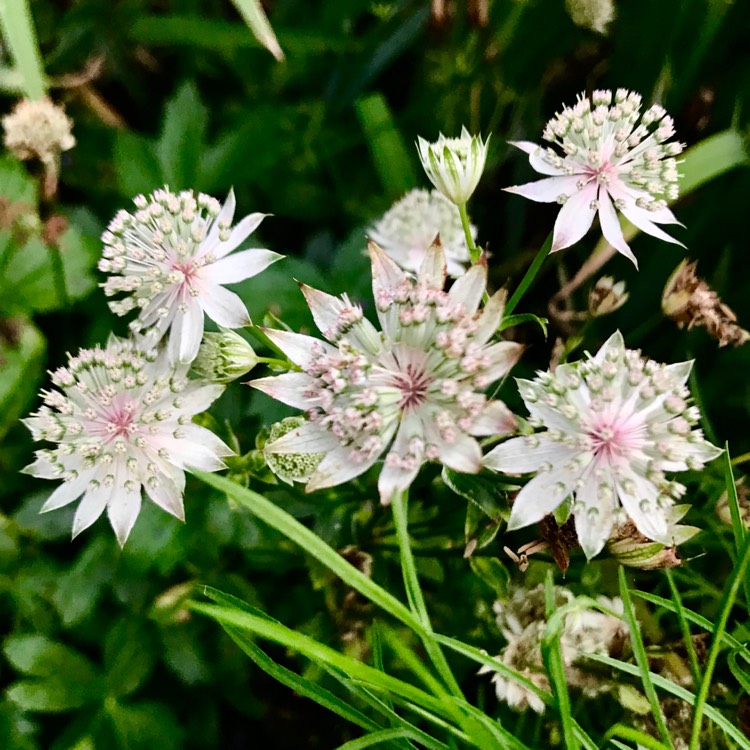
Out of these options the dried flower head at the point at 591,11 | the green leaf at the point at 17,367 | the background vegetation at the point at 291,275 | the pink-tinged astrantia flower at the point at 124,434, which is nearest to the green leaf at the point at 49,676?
the background vegetation at the point at 291,275

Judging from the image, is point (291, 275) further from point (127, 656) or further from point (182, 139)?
point (127, 656)

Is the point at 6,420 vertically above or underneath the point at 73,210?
underneath

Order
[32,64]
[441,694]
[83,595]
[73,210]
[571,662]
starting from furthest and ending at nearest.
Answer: [73,210], [83,595], [32,64], [571,662], [441,694]

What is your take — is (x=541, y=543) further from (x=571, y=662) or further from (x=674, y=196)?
(x=674, y=196)

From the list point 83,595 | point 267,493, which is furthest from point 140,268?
point 83,595

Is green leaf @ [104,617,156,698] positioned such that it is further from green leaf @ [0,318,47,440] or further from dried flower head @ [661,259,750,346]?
dried flower head @ [661,259,750,346]

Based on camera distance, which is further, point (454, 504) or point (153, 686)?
point (153, 686)

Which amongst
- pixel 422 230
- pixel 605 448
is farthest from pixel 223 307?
pixel 422 230

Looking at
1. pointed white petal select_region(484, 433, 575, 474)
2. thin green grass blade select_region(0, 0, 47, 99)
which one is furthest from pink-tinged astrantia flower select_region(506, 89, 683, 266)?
thin green grass blade select_region(0, 0, 47, 99)
